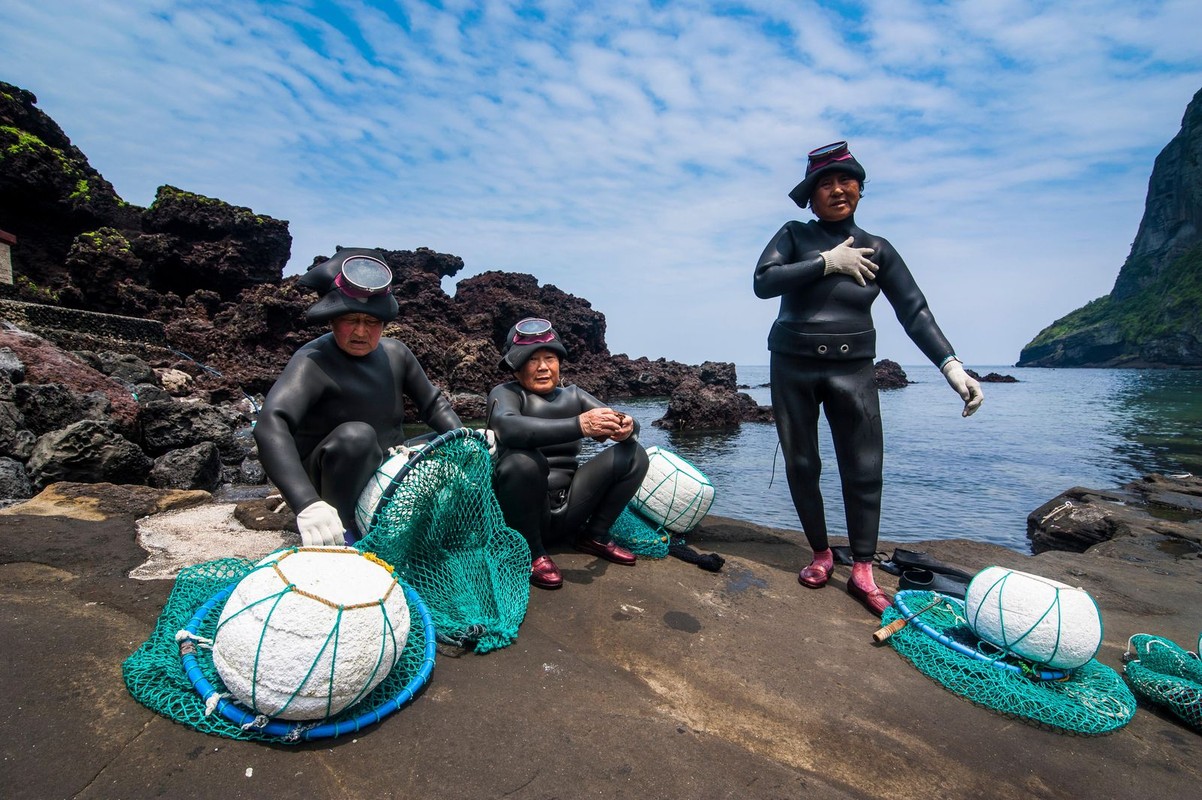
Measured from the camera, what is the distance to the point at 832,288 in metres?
3.91

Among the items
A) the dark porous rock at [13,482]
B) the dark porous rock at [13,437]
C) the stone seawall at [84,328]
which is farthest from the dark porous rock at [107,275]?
the dark porous rock at [13,482]

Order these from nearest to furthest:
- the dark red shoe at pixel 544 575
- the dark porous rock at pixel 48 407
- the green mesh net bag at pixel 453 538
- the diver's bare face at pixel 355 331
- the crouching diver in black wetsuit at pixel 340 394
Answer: the green mesh net bag at pixel 453 538 < the crouching diver in black wetsuit at pixel 340 394 < the diver's bare face at pixel 355 331 < the dark red shoe at pixel 544 575 < the dark porous rock at pixel 48 407

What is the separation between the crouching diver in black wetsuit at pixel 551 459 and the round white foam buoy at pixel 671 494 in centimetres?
61

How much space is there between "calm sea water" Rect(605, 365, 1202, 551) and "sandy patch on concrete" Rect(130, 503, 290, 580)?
5.06 m

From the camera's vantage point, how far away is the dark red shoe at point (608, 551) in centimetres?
421

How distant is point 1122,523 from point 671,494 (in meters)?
6.94

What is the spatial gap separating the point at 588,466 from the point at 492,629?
139 centimetres

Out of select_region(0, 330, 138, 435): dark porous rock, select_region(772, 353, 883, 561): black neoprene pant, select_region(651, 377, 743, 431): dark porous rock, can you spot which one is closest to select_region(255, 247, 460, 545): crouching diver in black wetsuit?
select_region(772, 353, 883, 561): black neoprene pant

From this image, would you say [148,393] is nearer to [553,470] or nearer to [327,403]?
[327,403]

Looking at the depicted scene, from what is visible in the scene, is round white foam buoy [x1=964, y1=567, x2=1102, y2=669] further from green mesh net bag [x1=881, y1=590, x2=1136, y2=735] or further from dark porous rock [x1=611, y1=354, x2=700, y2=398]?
dark porous rock [x1=611, y1=354, x2=700, y2=398]

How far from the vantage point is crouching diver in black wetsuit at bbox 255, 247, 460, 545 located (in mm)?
3135

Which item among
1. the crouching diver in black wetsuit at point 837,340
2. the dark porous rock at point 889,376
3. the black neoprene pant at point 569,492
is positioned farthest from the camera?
the dark porous rock at point 889,376

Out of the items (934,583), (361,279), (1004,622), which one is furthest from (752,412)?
(361,279)

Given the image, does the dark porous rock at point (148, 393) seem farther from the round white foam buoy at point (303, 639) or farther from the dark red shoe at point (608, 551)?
the round white foam buoy at point (303, 639)
